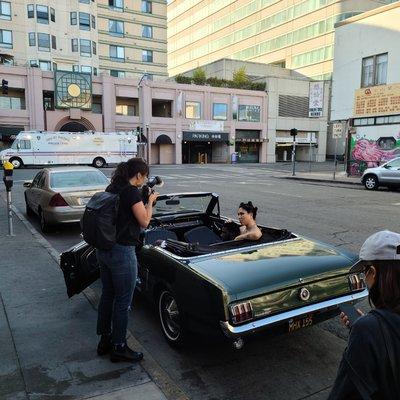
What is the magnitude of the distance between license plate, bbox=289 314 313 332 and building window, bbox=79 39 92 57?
5234cm

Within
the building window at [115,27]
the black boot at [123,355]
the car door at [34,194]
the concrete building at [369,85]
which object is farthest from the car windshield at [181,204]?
the building window at [115,27]

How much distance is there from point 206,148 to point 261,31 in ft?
101

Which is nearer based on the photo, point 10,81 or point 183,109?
point 10,81

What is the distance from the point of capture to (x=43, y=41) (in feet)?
155

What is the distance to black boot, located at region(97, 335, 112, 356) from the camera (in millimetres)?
3693

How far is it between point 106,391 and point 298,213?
919cm

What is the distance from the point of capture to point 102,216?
3.30 meters

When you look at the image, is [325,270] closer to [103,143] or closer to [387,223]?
[387,223]

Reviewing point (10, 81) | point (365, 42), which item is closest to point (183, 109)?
point (10, 81)

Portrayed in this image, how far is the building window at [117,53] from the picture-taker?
59.5 meters

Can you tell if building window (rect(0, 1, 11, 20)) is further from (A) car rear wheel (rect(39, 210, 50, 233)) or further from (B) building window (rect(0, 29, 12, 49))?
(A) car rear wheel (rect(39, 210, 50, 233))

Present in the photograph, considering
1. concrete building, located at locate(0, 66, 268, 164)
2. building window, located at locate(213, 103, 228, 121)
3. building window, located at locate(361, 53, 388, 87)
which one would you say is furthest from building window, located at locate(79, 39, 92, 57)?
building window, located at locate(361, 53, 388, 87)

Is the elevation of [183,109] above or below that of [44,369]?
above

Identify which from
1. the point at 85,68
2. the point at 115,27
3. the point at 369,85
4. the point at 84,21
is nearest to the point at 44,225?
the point at 369,85
